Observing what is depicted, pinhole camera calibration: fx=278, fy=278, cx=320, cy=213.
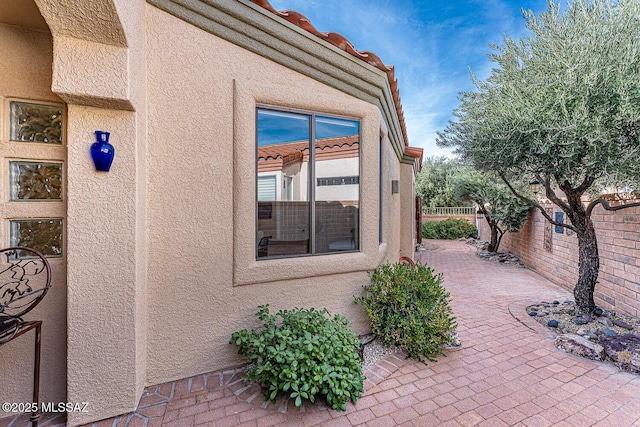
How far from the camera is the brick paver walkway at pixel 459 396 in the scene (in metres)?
3.24

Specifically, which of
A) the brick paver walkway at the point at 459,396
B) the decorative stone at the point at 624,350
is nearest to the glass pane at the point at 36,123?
the brick paver walkway at the point at 459,396

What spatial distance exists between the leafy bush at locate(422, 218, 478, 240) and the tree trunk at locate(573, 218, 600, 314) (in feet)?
56.8

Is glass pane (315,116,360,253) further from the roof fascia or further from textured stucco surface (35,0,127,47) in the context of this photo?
textured stucco surface (35,0,127,47)

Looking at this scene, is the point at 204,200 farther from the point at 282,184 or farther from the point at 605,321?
the point at 605,321

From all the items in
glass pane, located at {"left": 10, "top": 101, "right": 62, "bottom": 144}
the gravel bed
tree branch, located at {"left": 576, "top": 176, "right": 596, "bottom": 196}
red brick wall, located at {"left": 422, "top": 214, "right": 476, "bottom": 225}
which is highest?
glass pane, located at {"left": 10, "top": 101, "right": 62, "bottom": 144}

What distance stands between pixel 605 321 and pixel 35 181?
33.0ft

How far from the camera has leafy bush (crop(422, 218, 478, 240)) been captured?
2272 cm

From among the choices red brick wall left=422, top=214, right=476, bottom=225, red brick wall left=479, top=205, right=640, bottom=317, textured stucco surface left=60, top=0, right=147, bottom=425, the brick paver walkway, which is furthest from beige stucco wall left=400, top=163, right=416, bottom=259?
red brick wall left=422, top=214, right=476, bottom=225

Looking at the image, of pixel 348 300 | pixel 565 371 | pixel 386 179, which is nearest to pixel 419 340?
pixel 348 300

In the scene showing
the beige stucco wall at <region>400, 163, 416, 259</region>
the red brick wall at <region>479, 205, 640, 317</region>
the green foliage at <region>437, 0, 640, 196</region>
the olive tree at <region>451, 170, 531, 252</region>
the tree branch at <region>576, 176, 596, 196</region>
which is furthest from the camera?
the olive tree at <region>451, 170, 531, 252</region>

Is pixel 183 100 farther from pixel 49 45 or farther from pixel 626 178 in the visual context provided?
pixel 626 178

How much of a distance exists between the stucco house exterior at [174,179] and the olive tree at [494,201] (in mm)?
8823

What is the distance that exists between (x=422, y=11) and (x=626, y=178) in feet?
31.4

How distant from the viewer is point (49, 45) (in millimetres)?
3316
